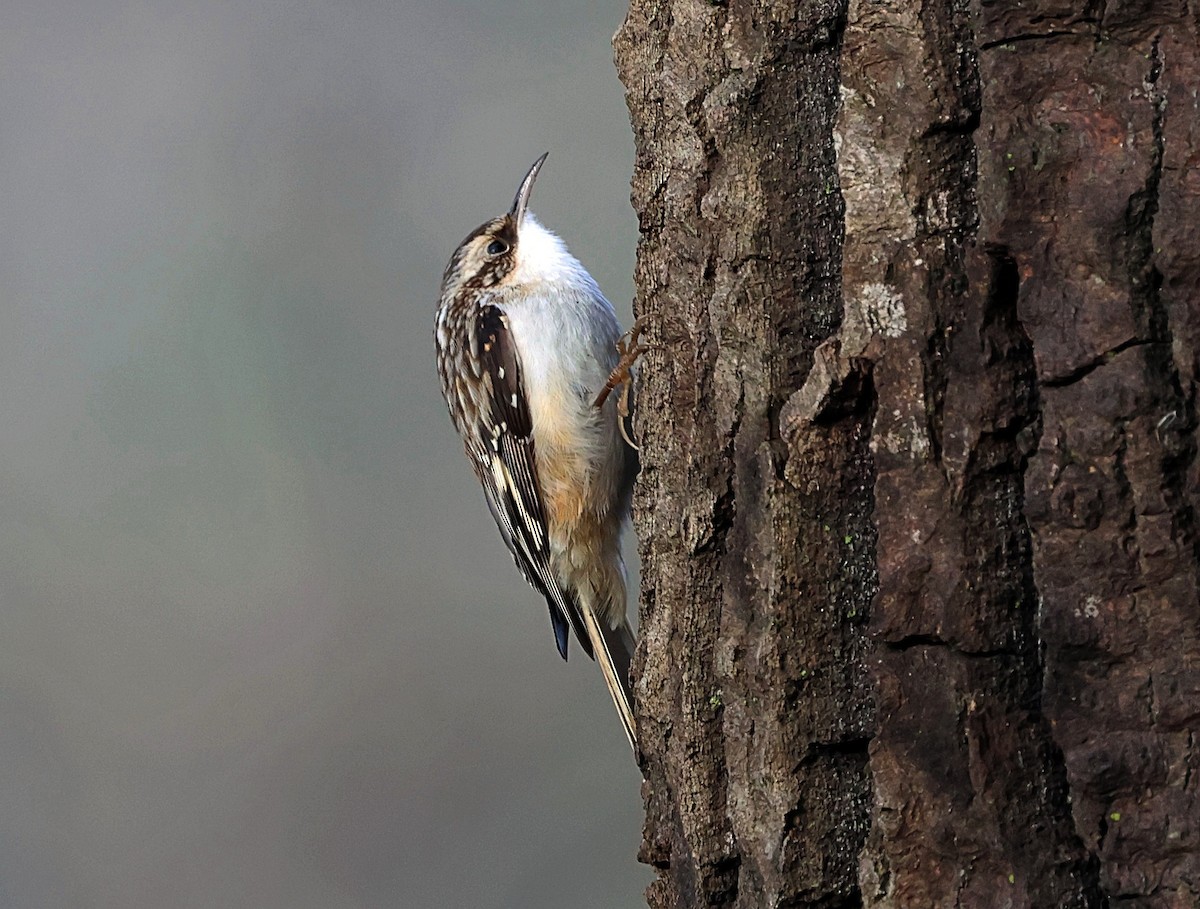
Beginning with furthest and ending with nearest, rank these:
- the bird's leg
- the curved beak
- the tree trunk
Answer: the curved beak
the bird's leg
the tree trunk

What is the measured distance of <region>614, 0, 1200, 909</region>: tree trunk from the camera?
0.99 metres

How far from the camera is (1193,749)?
98cm

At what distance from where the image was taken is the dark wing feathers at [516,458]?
2484 mm

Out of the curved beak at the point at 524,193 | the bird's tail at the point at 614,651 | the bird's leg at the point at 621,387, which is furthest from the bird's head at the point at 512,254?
the bird's tail at the point at 614,651

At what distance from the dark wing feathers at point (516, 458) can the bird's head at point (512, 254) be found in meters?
0.09

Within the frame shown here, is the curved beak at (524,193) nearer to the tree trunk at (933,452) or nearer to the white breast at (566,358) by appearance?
the white breast at (566,358)

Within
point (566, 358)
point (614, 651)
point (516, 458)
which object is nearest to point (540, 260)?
point (566, 358)

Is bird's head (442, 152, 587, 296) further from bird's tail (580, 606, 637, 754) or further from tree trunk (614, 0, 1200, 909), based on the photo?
tree trunk (614, 0, 1200, 909)

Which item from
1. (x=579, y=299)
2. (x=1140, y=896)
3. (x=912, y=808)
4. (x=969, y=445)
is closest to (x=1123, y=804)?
(x=1140, y=896)

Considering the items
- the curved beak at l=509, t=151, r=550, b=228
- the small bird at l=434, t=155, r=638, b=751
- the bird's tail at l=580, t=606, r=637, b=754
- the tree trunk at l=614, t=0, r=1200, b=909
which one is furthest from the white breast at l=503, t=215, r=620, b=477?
the tree trunk at l=614, t=0, r=1200, b=909

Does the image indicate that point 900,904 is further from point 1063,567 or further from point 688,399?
point 688,399

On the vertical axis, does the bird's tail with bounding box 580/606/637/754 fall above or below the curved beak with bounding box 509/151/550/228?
below

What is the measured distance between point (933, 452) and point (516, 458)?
149 centimetres

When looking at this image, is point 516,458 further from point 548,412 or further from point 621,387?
point 621,387
